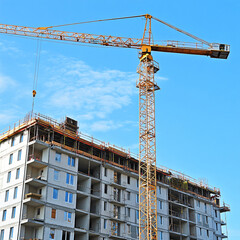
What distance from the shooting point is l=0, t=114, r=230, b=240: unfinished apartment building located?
221 ft

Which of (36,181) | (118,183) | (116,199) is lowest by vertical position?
(36,181)

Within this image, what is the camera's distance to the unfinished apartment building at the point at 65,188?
67.2 metres

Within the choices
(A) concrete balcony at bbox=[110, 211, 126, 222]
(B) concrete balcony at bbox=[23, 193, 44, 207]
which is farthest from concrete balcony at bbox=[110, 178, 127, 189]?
(B) concrete balcony at bbox=[23, 193, 44, 207]

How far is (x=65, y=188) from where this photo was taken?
233 feet

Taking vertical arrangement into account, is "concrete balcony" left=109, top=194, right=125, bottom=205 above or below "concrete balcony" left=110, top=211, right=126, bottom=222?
above

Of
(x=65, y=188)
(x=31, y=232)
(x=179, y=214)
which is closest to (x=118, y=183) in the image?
(x=65, y=188)

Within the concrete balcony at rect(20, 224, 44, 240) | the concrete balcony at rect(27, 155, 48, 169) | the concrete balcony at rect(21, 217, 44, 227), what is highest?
the concrete balcony at rect(27, 155, 48, 169)

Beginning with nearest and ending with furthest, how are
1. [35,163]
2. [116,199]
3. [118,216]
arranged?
[35,163], [118,216], [116,199]

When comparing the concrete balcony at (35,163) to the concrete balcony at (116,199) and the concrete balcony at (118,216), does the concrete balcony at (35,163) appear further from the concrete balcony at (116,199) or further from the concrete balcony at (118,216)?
the concrete balcony at (118,216)

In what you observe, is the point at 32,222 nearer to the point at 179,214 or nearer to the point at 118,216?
the point at 118,216

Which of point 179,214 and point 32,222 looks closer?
point 32,222

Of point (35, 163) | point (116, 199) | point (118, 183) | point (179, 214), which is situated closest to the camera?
point (35, 163)

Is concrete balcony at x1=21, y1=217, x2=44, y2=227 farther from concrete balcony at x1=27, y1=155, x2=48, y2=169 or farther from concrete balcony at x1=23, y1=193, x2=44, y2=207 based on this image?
concrete balcony at x1=27, y1=155, x2=48, y2=169

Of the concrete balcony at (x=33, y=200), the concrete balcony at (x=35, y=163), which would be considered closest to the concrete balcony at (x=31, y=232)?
the concrete balcony at (x=33, y=200)
